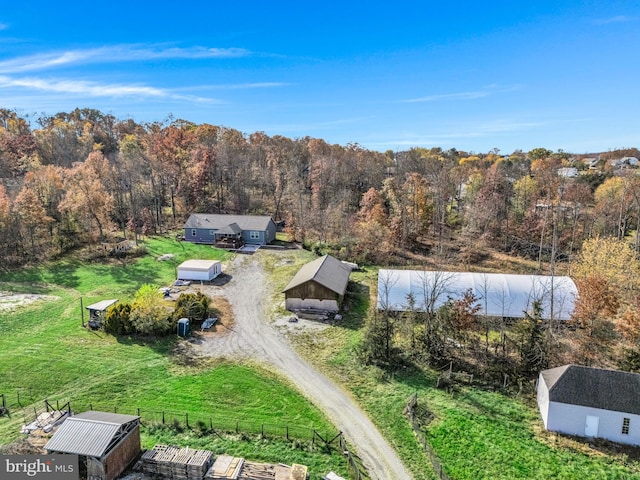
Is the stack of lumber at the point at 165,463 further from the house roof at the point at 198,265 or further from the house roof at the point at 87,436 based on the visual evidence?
the house roof at the point at 198,265

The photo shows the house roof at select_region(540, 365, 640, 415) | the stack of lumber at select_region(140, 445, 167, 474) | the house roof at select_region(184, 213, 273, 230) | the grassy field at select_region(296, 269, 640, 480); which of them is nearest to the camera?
the stack of lumber at select_region(140, 445, 167, 474)

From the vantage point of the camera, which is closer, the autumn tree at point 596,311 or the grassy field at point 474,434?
the grassy field at point 474,434

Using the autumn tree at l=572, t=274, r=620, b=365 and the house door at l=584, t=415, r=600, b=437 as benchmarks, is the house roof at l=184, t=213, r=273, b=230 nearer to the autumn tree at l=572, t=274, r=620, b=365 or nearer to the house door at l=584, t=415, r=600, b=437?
the autumn tree at l=572, t=274, r=620, b=365

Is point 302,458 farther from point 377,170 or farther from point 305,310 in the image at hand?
point 377,170

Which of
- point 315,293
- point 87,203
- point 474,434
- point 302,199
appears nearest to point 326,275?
point 315,293

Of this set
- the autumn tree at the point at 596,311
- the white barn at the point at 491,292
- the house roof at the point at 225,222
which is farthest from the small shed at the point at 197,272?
the autumn tree at the point at 596,311

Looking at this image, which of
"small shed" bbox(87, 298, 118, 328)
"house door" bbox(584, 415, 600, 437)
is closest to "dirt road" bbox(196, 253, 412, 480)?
"small shed" bbox(87, 298, 118, 328)
